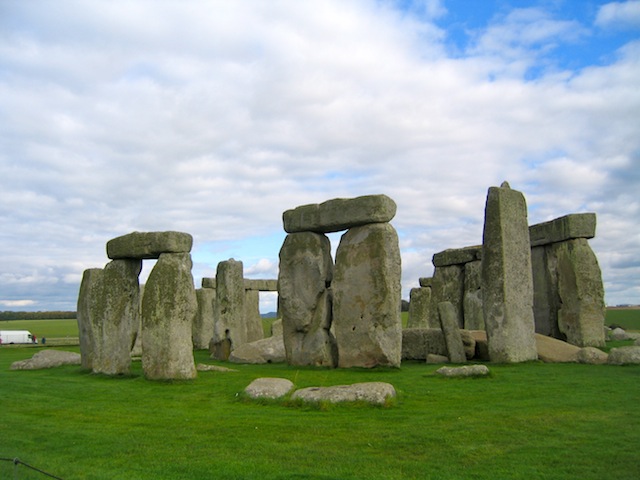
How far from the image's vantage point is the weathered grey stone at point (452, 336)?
14523mm

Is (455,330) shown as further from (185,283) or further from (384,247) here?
(185,283)

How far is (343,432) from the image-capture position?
7.17 metres

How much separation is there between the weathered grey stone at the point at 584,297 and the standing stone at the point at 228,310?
9.78 metres

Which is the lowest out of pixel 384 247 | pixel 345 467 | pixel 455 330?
pixel 345 467

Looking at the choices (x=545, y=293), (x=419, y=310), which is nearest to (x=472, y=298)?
(x=545, y=293)

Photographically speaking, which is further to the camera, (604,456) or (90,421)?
(90,421)

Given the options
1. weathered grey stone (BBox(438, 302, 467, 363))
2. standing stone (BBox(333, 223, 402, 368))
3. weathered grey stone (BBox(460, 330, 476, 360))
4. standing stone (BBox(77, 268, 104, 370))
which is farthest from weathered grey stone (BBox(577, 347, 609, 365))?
standing stone (BBox(77, 268, 104, 370))

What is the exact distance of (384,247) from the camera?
13.7 metres

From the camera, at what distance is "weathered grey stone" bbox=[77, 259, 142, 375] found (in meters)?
13.3

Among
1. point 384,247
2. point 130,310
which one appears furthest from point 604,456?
point 130,310

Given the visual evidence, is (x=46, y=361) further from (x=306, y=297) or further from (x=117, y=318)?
(x=306, y=297)

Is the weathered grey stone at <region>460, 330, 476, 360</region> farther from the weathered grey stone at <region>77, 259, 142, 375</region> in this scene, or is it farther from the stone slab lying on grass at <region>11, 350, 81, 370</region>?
the stone slab lying on grass at <region>11, 350, 81, 370</region>

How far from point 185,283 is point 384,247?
445 cm

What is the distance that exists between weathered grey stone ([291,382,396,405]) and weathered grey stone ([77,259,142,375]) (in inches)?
230
